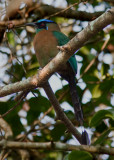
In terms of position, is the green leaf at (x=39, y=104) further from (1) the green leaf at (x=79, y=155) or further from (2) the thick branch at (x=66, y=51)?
(1) the green leaf at (x=79, y=155)

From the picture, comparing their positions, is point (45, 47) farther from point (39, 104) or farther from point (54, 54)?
point (39, 104)

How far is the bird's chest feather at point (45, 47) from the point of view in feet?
10.5

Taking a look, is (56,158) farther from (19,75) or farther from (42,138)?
(19,75)

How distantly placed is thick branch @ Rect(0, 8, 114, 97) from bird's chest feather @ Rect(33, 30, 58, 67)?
78 cm

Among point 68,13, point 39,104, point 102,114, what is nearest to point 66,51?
point 102,114

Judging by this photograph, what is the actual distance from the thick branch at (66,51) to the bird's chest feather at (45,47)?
781 millimetres

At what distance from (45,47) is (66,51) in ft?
3.51

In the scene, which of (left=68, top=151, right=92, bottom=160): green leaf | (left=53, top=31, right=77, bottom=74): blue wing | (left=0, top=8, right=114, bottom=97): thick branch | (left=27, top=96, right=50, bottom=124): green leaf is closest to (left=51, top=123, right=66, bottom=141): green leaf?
(left=27, top=96, right=50, bottom=124): green leaf

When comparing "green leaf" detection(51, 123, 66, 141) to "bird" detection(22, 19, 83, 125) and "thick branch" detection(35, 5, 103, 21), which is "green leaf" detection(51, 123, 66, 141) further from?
"thick branch" detection(35, 5, 103, 21)

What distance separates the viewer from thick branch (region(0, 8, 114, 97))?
199cm

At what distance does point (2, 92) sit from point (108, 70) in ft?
4.87

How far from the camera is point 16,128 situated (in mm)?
3529

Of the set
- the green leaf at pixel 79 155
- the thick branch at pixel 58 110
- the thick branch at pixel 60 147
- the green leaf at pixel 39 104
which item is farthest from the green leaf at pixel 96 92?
the green leaf at pixel 79 155

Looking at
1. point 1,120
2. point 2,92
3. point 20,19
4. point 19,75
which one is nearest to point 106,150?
point 2,92
